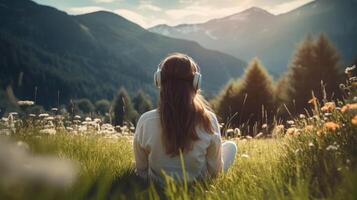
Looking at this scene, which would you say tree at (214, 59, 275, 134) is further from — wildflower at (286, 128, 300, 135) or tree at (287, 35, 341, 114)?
wildflower at (286, 128, 300, 135)

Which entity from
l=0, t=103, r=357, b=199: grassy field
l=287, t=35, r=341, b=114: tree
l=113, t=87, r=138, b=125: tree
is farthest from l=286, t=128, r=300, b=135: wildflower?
l=287, t=35, r=341, b=114: tree

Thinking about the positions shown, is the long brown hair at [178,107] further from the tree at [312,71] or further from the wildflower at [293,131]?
the tree at [312,71]

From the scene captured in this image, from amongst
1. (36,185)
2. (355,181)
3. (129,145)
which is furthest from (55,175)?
(129,145)

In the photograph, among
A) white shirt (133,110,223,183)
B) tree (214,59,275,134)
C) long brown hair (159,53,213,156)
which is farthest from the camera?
tree (214,59,275,134)

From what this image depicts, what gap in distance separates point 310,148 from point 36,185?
3476 mm

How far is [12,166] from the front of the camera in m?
0.64

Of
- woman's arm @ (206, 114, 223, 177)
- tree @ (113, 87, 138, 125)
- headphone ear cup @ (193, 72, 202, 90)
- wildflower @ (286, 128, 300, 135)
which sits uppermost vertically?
headphone ear cup @ (193, 72, 202, 90)

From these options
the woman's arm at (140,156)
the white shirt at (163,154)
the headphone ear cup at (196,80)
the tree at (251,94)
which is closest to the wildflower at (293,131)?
the white shirt at (163,154)

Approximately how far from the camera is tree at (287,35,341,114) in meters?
37.9

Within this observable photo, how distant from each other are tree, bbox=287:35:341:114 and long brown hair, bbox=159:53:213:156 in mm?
33383

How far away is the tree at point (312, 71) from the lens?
124ft

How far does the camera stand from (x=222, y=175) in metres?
4.57

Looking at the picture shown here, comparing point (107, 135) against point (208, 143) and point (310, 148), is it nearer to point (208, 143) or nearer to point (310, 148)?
point (208, 143)

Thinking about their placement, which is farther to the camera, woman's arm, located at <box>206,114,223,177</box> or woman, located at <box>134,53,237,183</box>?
woman's arm, located at <box>206,114,223,177</box>
